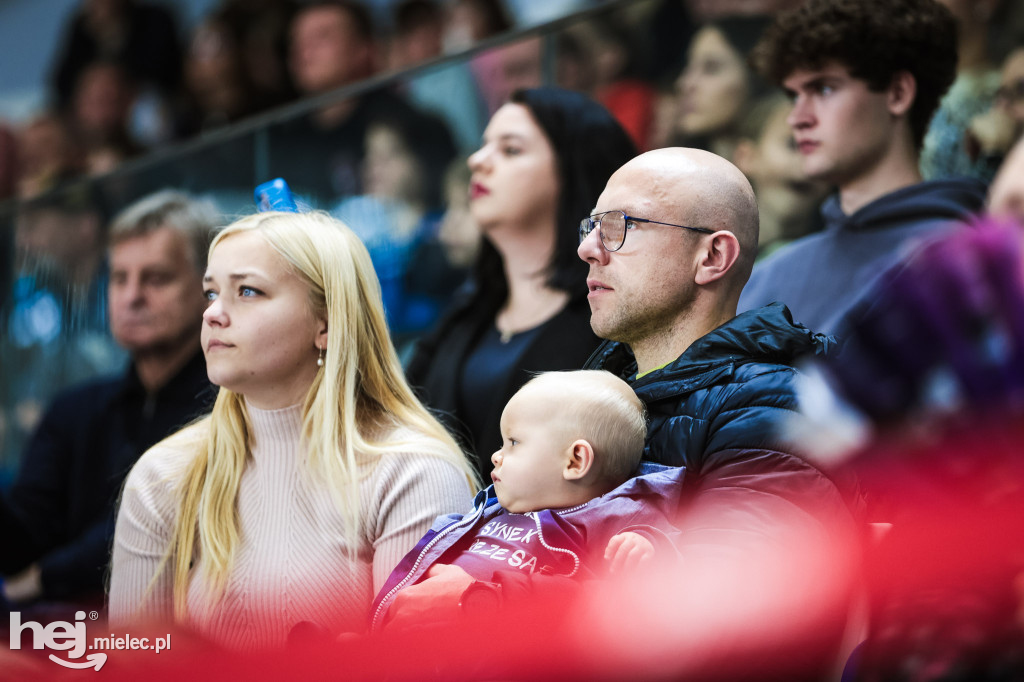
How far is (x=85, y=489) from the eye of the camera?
3.11 meters

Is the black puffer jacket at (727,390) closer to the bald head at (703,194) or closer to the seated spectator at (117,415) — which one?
the bald head at (703,194)

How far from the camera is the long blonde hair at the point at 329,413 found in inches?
79.9

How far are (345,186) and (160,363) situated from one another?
85 cm

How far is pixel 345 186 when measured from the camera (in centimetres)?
366

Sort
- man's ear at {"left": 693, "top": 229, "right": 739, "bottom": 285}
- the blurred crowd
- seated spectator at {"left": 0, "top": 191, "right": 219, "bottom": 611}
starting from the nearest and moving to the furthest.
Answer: the blurred crowd → man's ear at {"left": 693, "top": 229, "right": 739, "bottom": 285} → seated spectator at {"left": 0, "top": 191, "right": 219, "bottom": 611}

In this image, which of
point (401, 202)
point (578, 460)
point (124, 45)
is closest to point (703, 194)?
point (578, 460)

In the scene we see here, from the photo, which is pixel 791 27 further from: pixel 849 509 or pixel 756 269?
pixel 849 509

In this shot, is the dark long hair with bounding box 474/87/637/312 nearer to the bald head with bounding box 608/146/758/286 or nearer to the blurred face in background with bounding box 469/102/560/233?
the blurred face in background with bounding box 469/102/560/233

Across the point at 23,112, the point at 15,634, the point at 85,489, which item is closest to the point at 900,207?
the point at 15,634

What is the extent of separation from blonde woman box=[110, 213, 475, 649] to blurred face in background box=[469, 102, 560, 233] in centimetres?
56

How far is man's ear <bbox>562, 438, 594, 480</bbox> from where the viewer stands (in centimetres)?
165

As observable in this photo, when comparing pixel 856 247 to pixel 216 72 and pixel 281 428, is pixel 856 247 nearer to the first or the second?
pixel 281 428

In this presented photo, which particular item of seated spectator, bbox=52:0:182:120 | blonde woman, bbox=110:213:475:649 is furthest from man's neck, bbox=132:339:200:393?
seated spectator, bbox=52:0:182:120

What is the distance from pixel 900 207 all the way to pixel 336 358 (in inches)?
49.8
